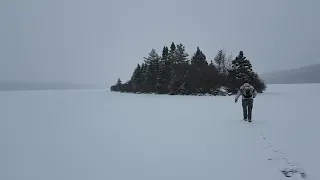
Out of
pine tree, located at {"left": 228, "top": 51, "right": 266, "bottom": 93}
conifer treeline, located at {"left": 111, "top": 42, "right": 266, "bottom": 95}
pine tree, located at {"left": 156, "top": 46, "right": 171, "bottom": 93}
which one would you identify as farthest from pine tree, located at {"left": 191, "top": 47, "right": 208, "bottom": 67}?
pine tree, located at {"left": 228, "top": 51, "right": 266, "bottom": 93}

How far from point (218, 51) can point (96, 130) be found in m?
69.6

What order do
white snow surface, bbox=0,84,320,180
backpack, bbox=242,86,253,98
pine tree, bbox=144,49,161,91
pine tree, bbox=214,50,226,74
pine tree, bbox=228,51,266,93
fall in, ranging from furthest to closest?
pine tree, bbox=214,50,226,74 → pine tree, bbox=144,49,161,91 → pine tree, bbox=228,51,266,93 → backpack, bbox=242,86,253,98 → white snow surface, bbox=0,84,320,180

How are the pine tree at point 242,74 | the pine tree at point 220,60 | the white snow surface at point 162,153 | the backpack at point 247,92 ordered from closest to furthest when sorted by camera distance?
the white snow surface at point 162,153, the backpack at point 247,92, the pine tree at point 242,74, the pine tree at point 220,60

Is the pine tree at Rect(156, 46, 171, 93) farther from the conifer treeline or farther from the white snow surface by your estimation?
the white snow surface

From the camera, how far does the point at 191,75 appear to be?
2261 inches

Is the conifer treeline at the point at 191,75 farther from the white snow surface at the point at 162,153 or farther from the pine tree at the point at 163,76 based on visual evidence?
the white snow surface at the point at 162,153

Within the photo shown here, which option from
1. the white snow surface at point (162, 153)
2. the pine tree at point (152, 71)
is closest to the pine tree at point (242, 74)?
the pine tree at point (152, 71)

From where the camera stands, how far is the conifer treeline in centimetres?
5638

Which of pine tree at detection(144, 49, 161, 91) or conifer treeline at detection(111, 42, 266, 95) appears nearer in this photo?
conifer treeline at detection(111, 42, 266, 95)

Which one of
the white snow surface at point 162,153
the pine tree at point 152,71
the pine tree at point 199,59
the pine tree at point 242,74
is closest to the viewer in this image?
the white snow surface at point 162,153

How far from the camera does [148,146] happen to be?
834 cm

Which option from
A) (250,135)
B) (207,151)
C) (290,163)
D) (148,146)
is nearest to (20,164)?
(148,146)

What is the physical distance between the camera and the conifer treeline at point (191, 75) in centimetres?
5638

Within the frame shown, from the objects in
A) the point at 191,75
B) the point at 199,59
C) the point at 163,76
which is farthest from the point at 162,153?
the point at 199,59
